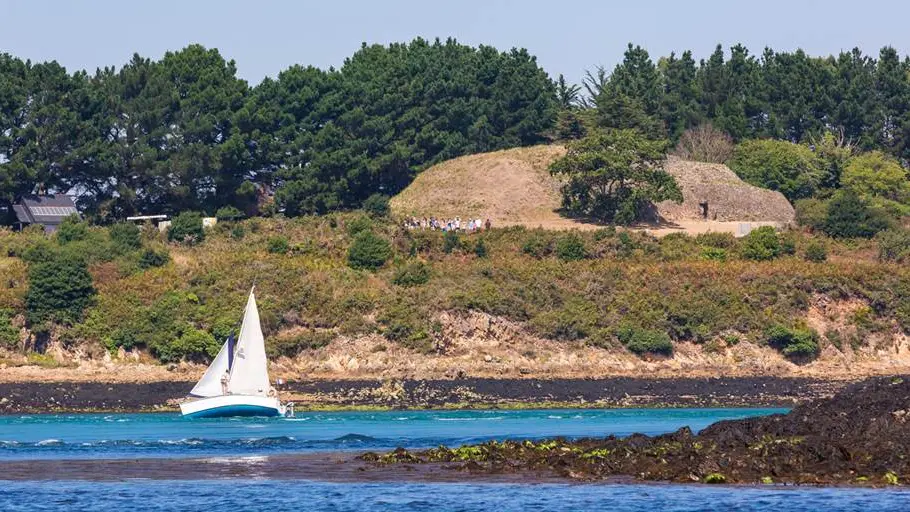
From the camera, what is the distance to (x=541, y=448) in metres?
47.3

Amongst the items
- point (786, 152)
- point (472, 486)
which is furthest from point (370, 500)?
point (786, 152)

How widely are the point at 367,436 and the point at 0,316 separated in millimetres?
33549

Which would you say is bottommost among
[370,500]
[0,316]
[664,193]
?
[370,500]

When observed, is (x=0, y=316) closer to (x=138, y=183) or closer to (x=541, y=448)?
(x=138, y=183)

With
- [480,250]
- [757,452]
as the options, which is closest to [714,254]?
[480,250]

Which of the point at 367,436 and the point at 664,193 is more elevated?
the point at 664,193

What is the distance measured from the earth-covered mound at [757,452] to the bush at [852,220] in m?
60.0

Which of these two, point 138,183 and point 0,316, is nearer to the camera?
point 0,316

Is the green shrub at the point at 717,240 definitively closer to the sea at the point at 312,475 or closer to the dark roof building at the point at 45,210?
the sea at the point at 312,475

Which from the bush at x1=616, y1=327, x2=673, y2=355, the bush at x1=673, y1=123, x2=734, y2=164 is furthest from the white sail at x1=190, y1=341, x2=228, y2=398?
the bush at x1=673, y1=123, x2=734, y2=164

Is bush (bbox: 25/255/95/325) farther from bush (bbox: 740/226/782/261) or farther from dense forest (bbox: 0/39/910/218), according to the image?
bush (bbox: 740/226/782/261)

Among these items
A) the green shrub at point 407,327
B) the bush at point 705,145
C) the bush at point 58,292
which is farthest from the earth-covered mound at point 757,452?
the bush at point 705,145

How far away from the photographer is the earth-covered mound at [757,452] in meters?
41.5

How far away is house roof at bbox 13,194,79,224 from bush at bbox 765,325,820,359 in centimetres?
4485
